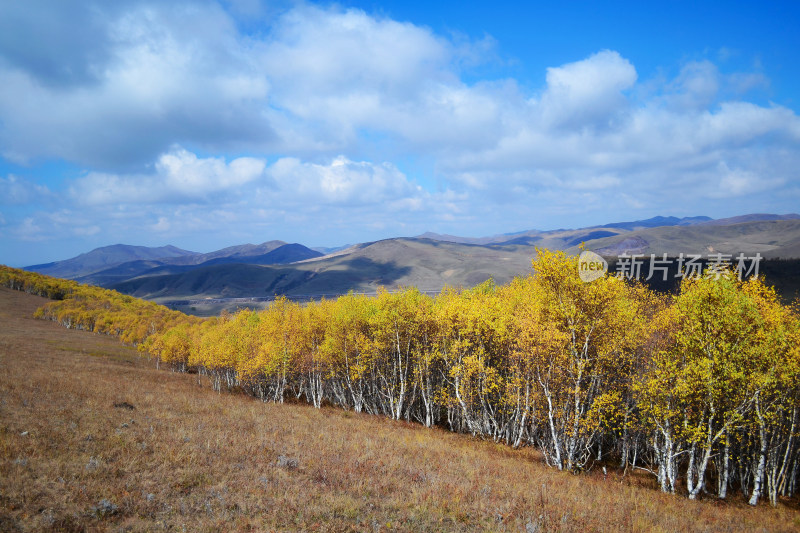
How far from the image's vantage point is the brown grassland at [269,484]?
11469 millimetres

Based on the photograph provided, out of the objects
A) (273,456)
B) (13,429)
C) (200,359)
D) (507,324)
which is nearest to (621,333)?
(507,324)

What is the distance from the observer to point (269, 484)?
14070 mm

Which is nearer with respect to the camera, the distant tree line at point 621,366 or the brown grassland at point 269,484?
the brown grassland at point 269,484

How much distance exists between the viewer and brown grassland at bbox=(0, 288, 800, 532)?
11.5 metres

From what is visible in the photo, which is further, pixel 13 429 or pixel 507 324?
pixel 507 324

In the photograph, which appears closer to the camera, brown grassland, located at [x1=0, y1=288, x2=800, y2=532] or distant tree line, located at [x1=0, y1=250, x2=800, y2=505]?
brown grassland, located at [x1=0, y1=288, x2=800, y2=532]

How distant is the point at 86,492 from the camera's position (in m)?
11.9

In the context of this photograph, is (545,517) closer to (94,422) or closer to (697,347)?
(697,347)

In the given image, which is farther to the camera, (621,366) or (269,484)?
(621,366)

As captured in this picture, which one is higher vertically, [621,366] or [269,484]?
[621,366]

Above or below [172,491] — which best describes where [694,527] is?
below

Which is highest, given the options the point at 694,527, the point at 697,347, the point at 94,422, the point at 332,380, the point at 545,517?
the point at 697,347

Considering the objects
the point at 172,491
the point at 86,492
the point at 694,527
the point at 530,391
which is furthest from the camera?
the point at 530,391

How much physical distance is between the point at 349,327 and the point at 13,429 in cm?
2998
